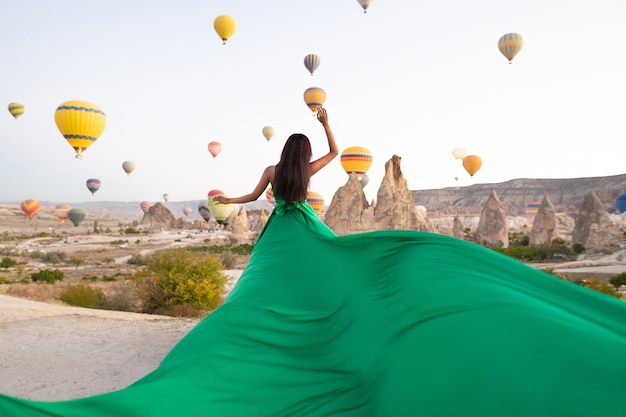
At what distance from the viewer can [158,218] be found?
408ft

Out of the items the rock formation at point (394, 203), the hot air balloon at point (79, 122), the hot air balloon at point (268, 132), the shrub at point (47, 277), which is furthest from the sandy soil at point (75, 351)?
the hot air balloon at point (268, 132)

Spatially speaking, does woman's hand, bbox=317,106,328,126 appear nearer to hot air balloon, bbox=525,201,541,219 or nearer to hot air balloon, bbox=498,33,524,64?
hot air balloon, bbox=498,33,524,64

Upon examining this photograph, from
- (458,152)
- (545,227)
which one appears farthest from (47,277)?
(458,152)

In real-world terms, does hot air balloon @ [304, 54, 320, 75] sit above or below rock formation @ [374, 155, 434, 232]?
above

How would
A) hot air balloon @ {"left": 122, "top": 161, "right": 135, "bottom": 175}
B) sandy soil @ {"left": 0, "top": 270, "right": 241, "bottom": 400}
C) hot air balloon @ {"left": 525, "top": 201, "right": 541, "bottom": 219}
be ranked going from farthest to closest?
1. hot air balloon @ {"left": 122, "top": 161, "right": 135, "bottom": 175}
2. hot air balloon @ {"left": 525, "top": 201, "right": 541, "bottom": 219}
3. sandy soil @ {"left": 0, "top": 270, "right": 241, "bottom": 400}

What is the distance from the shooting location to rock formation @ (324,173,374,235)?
47.8m

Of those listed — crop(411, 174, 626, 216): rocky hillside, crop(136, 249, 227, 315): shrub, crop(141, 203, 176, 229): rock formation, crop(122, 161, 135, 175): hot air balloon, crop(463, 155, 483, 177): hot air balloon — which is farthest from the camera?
crop(141, 203, 176, 229): rock formation

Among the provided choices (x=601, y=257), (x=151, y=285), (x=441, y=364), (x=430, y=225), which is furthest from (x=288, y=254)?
(x=430, y=225)

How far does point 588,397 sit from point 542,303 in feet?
1.62

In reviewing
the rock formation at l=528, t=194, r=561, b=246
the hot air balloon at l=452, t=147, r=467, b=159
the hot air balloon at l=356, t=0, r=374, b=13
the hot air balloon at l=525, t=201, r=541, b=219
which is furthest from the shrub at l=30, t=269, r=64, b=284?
the hot air balloon at l=525, t=201, r=541, b=219

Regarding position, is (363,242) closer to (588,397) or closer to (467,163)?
(588,397)

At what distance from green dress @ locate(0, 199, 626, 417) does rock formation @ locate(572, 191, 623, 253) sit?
44120mm

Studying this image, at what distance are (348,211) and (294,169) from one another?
43881 mm

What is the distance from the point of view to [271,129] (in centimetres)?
7562
